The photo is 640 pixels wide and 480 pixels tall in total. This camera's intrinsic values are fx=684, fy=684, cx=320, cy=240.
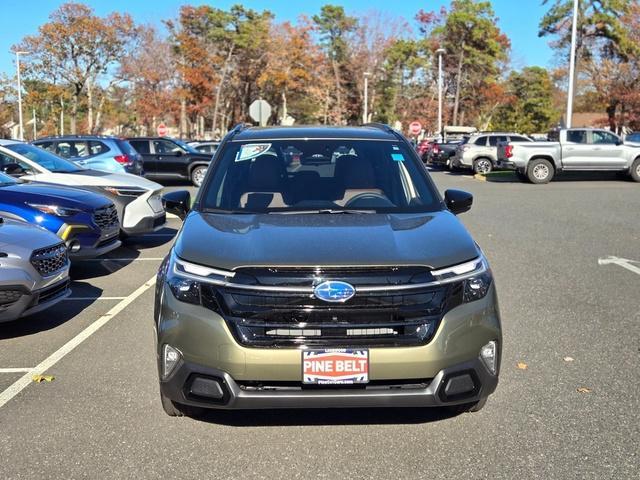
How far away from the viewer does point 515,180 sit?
25.7 meters

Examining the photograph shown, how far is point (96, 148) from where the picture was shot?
53.0 feet

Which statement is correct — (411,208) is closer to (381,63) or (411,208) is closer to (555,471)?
(555,471)

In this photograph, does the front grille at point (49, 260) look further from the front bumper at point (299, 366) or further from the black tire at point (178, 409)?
the front bumper at point (299, 366)

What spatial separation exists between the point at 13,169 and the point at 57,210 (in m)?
1.95

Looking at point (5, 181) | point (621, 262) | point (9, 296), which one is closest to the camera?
point (9, 296)

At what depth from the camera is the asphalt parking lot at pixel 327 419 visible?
346cm

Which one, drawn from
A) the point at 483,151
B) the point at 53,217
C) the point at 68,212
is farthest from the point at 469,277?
the point at 483,151

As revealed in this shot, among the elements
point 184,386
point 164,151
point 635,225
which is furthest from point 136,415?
point 164,151

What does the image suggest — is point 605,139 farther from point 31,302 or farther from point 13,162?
point 31,302

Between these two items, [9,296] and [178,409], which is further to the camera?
[9,296]

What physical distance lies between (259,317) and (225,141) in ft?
7.06

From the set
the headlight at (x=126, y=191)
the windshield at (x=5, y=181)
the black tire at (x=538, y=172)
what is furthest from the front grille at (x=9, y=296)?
the black tire at (x=538, y=172)

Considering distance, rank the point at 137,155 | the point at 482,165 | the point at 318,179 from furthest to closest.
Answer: the point at 482,165 < the point at 137,155 < the point at 318,179

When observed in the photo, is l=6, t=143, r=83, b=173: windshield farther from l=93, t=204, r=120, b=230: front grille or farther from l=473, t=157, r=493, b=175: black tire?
l=473, t=157, r=493, b=175: black tire
